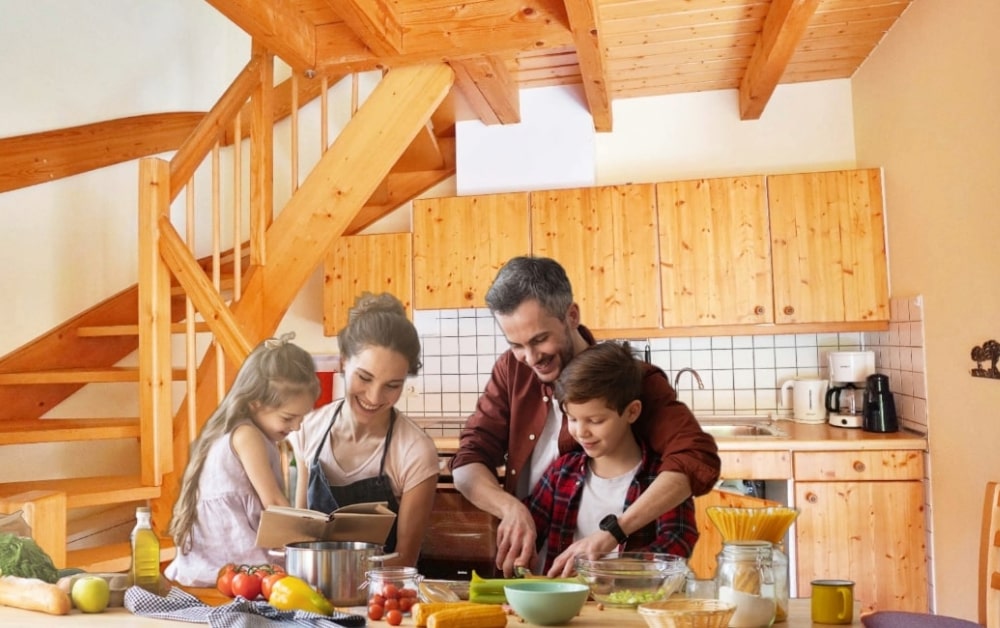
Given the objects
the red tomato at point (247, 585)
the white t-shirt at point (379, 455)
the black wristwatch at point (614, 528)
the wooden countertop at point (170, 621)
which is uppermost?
the white t-shirt at point (379, 455)

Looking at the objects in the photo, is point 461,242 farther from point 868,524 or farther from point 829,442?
Answer: point 868,524

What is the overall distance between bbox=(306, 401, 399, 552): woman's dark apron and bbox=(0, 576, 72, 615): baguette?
0.56m

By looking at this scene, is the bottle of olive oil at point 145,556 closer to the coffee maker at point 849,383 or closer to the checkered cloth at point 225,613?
the checkered cloth at point 225,613

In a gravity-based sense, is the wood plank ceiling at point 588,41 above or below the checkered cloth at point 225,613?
above

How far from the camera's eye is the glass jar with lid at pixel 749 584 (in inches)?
Result: 64.4

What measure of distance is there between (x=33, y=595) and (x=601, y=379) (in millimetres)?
1344

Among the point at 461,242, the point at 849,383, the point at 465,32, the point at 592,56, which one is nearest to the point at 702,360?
the point at 849,383

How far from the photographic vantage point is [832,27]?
3877mm

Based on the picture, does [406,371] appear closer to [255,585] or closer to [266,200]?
[255,585]

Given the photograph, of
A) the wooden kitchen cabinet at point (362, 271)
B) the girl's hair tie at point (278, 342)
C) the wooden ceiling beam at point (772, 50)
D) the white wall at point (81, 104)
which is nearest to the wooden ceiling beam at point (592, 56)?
the wooden ceiling beam at point (772, 50)

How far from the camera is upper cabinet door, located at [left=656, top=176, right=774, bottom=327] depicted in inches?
162

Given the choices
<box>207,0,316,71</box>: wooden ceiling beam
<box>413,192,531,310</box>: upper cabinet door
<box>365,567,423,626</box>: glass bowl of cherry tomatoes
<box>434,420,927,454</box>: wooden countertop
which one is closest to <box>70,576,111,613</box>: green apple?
<box>365,567,423,626</box>: glass bowl of cherry tomatoes

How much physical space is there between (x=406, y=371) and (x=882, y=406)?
2635 millimetres

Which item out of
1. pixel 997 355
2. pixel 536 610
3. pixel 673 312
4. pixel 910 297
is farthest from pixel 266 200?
pixel 910 297
